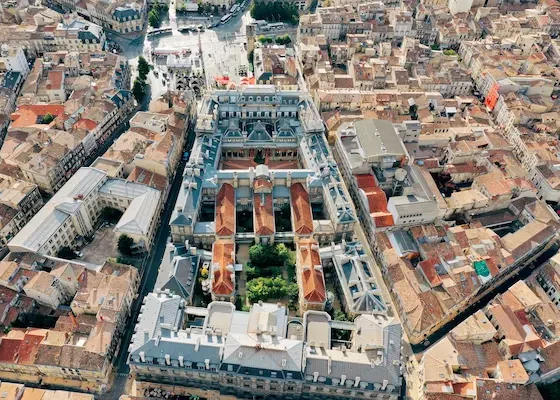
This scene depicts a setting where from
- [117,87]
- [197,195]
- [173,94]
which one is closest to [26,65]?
[117,87]

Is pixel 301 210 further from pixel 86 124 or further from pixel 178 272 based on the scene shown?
pixel 86 124

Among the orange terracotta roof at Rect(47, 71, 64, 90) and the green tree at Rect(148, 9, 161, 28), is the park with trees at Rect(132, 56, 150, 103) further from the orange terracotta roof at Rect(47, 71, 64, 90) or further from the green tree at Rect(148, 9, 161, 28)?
the green tree at Rect(148, 9, 161, 28)

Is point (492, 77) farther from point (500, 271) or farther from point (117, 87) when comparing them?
point (117, 87)

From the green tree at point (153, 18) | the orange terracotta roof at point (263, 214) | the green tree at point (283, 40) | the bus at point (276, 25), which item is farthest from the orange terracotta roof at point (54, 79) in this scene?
the bus at point (276, 25)

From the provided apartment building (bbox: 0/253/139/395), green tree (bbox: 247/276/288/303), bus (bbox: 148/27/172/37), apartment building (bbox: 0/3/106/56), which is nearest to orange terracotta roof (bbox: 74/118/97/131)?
apartment building (bbox: 0/253/139/395)

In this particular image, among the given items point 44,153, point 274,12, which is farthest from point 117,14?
point 44,153

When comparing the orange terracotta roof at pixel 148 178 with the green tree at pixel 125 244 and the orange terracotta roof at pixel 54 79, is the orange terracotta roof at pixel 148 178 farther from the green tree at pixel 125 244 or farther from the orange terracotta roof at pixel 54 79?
the orange terracotta roof at pixel 54 79
